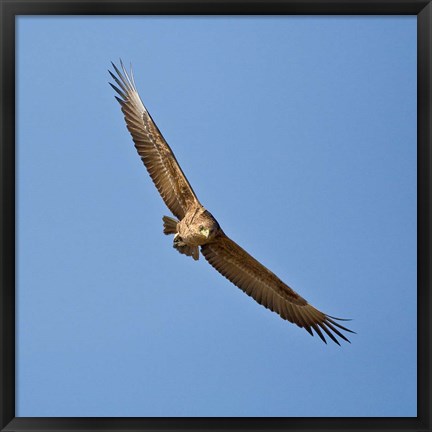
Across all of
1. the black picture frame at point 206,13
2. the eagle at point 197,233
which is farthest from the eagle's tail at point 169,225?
the black picture frame at point 206,13

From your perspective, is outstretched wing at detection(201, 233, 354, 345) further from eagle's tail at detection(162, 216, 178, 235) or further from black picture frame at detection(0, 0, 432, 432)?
black picture frame at detection(0, 0, 432, 432)

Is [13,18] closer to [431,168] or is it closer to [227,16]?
[227,16]

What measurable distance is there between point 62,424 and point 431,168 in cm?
493

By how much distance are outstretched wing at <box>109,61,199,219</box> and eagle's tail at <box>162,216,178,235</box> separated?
14 cm

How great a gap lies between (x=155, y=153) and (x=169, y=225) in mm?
1107

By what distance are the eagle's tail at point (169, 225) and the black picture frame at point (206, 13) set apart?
2.88 meters

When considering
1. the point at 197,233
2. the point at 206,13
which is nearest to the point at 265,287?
the point at 197,233

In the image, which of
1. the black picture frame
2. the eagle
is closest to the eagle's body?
the eagle

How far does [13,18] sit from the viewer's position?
780 cm

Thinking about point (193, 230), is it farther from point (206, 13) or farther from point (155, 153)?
point (206, 13)

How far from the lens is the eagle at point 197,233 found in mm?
9773

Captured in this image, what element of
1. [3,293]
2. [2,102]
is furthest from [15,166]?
[3,293]

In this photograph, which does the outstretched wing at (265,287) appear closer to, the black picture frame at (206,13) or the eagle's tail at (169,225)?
the eagle's tail at (169,225)

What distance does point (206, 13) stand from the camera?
7.77 meters
